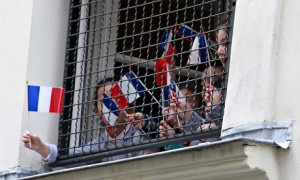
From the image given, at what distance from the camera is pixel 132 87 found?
10656 millimetres

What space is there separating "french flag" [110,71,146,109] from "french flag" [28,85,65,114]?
416 mm

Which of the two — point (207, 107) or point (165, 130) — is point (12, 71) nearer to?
point (165, 130)

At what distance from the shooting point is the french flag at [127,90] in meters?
10.6

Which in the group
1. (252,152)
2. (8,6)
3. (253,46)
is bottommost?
(252,152)

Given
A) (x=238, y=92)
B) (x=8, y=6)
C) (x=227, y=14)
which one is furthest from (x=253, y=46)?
(x=8, y=6)

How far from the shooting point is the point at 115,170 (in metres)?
9.48

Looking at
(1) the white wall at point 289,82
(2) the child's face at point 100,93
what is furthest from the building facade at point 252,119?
(2) the child's face at point 100,93

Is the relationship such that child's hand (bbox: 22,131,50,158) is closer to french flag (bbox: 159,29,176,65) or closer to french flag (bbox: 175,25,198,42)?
french flag (bbox: 159,29,176,65)

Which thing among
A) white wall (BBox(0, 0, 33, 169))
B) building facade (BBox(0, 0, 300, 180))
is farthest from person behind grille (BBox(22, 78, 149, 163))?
building facade (BBox(0, 0, 300, 180))

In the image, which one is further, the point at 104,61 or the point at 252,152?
the point at 104,61

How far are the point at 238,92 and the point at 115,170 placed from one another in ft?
3.34

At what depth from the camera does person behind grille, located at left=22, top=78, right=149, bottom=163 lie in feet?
34.3

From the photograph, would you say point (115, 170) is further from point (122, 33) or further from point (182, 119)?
point (122, 33)

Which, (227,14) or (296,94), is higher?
(227,14)
